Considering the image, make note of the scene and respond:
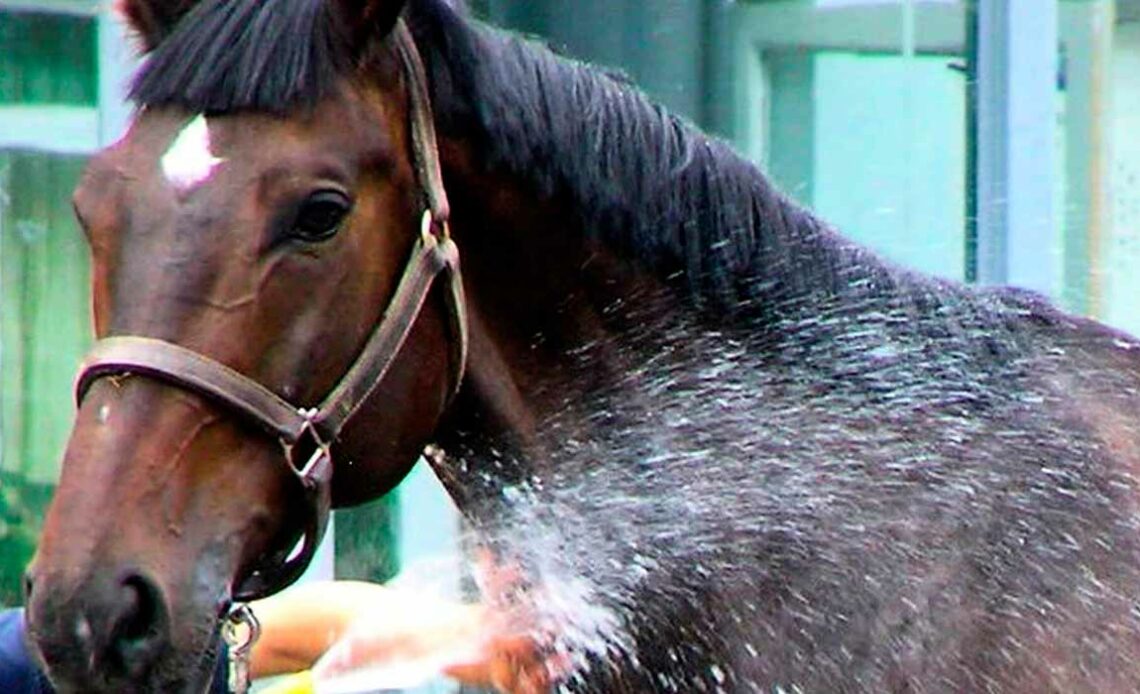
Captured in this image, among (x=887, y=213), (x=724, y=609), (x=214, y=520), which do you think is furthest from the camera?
(x=887, y=213)

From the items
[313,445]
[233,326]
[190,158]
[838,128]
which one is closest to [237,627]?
[313,445]

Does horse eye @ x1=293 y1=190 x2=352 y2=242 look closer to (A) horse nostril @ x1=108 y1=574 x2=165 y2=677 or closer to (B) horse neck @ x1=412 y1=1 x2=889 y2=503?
(B) horse neck @ x1=412 y1=1 x2=889 y2=503

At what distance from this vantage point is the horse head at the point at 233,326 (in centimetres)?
253

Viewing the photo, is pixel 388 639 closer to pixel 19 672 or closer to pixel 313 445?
pixel 19 672

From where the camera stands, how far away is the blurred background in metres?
5.43

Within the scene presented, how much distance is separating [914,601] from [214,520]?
0.75 meters

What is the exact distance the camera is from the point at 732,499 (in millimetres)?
2822

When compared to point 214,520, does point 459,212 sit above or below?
above

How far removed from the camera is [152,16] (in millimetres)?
2848

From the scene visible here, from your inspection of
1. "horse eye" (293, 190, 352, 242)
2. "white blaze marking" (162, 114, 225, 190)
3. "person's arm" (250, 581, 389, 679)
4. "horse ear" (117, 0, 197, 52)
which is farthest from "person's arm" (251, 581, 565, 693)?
"horse ear" (117, 0, 197, 52)

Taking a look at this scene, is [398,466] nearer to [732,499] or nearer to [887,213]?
[732,499]

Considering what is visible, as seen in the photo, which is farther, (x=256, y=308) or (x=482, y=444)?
(x=482, y=444)

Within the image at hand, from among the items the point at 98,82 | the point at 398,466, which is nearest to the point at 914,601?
the point at 398,466

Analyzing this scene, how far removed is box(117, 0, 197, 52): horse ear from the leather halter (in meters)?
0.24
